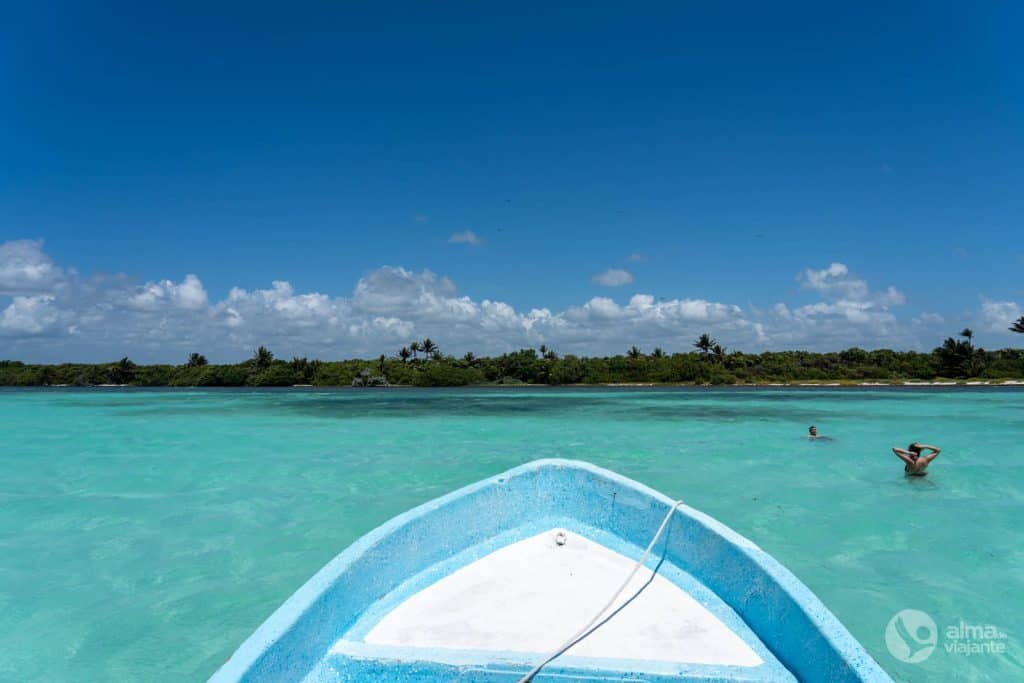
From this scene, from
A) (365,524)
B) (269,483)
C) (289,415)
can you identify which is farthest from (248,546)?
(289,415)

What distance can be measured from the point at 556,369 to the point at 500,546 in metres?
68.9

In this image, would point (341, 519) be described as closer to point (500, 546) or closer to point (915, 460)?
point (500, 546)

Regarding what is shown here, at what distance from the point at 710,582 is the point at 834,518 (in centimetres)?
650

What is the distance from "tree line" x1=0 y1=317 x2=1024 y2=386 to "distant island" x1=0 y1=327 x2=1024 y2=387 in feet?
0.36

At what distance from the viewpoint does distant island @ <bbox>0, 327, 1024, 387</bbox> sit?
63031 millimetres

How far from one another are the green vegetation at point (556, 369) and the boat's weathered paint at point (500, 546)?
221 feet

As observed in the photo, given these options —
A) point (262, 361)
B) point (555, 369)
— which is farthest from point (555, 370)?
point (262, 361)

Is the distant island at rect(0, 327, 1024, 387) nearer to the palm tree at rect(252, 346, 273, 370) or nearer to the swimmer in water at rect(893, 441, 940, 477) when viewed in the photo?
the palm tree at rect(252, 346, 273, 370)

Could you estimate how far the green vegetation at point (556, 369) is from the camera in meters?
63.2

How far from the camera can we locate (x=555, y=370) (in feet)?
237

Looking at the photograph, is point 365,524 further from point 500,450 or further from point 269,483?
point 500,450

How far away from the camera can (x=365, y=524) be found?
27.2ft

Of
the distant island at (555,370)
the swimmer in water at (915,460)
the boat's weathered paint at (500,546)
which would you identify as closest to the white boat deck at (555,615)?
the boat's weathered paint at (500,546)

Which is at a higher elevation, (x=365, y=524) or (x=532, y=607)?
(x=532, y=607)
